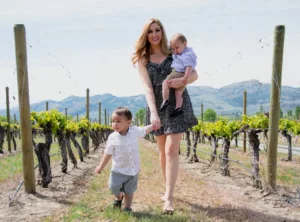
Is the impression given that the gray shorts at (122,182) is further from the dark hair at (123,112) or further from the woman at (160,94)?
the dark hair at (123,112)

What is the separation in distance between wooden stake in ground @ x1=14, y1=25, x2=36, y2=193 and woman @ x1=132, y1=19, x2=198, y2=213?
2.03 meters

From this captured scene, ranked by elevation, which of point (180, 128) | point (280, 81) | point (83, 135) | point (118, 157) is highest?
point (280, 81)

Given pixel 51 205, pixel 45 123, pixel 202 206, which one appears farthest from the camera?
pixel 45 123

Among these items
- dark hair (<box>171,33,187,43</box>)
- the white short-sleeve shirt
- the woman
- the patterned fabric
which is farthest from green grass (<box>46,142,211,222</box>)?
dark hair (<box>171,33,187,43</box>)

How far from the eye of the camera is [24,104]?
215 inches

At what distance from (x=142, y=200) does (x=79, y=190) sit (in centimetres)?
185

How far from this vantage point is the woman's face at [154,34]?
167 inches

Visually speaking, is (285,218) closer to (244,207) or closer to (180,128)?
(244,207)

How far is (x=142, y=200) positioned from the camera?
16.0 feet

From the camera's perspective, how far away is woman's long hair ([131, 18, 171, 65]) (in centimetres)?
428

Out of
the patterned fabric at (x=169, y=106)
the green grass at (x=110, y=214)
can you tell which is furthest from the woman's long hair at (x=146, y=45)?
the green grass at (x=110, y=214)

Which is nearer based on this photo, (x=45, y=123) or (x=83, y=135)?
(x=45, y=123)

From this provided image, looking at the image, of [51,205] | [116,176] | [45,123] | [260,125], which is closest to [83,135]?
[45,123]

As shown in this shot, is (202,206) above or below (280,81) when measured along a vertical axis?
below
